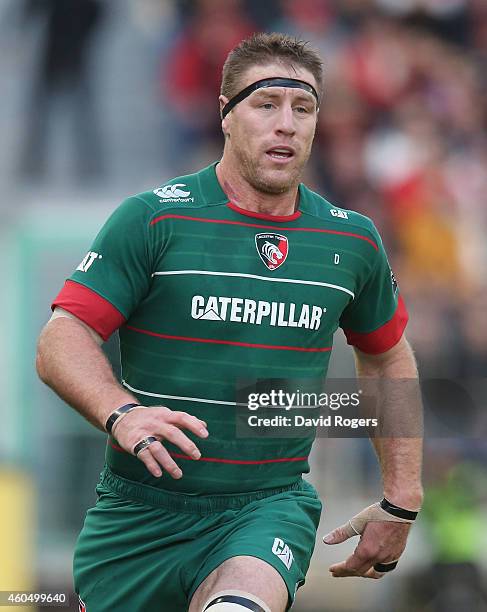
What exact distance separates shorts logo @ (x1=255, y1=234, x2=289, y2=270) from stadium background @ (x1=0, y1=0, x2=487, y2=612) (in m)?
5.38

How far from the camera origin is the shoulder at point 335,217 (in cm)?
486

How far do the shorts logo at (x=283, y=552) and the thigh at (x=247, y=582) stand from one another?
0.08m

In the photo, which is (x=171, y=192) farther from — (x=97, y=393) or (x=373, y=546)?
(x=373, y=546)

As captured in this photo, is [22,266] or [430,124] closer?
[22,266]

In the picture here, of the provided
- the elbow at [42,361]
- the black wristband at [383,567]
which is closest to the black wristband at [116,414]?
the elbow at [42,361]

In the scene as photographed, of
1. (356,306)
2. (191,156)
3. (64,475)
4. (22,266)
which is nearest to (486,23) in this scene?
(191,156)

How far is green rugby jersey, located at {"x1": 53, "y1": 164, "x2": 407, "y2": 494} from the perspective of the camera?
4.46 meters

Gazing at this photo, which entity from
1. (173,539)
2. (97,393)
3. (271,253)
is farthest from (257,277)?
(173,539)

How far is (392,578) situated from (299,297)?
5.88 m

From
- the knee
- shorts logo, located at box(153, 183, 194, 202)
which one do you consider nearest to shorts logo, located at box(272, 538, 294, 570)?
the knee

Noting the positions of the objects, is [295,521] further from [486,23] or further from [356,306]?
[486,23]

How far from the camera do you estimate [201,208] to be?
4.66m

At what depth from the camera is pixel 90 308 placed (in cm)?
437

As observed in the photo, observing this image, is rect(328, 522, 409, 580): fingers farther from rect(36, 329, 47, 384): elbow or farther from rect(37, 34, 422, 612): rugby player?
rect(36, 329, 47, 384): elbow
